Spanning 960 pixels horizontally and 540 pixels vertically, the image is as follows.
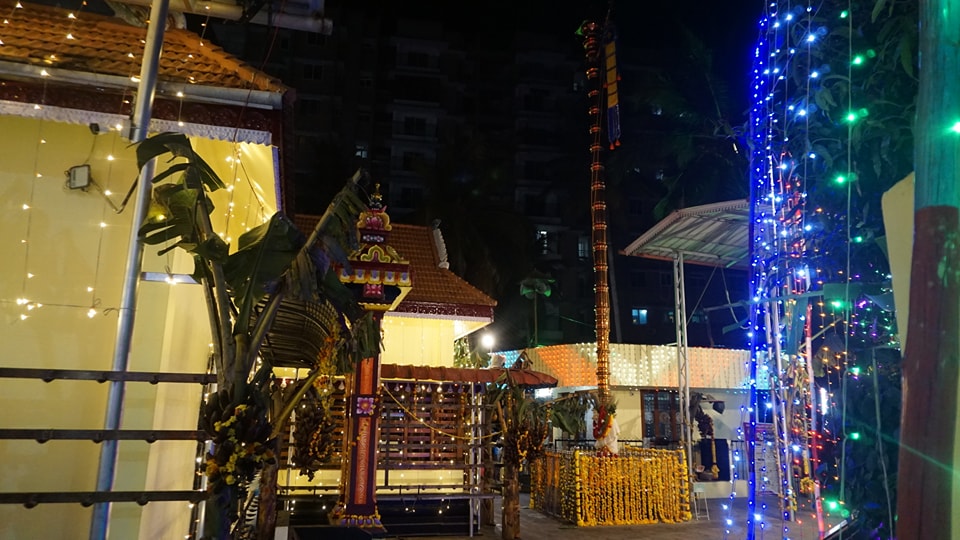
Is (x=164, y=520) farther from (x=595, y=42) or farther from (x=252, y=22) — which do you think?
(x=595, y=42)

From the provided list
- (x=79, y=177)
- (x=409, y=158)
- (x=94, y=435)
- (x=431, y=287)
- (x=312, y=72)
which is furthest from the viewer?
(x=409, y=158)

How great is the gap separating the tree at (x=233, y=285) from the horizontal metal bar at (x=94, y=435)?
214 mm

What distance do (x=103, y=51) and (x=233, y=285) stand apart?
2.84 meters

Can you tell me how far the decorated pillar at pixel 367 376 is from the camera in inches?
309

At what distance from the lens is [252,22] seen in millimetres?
7227

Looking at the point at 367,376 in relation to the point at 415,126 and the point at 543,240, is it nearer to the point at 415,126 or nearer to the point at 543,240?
the point at 543,240

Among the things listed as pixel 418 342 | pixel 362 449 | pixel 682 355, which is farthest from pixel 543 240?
pixel 362 449

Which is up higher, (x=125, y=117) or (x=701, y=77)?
(x=701, y=77)

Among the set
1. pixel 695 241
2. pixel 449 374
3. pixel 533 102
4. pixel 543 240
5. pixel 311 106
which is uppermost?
pixel 533 102

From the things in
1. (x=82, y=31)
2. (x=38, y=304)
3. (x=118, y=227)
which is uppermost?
(x=82, y=31)

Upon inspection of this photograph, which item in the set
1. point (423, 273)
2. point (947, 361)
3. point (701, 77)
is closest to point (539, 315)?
point (701, 77)

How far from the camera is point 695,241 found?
13.4m

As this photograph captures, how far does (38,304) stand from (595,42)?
13.1 m

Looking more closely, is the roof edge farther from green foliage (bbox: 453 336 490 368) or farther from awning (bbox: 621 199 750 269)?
green foliage (bbox: 453 336 490 368)
